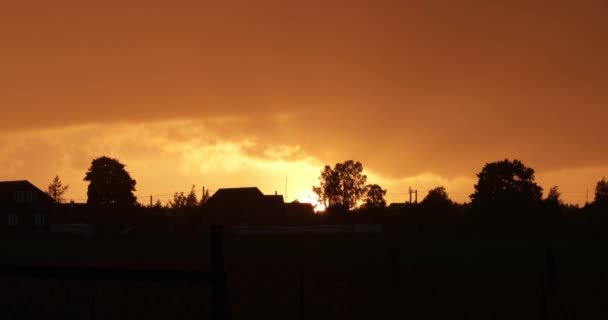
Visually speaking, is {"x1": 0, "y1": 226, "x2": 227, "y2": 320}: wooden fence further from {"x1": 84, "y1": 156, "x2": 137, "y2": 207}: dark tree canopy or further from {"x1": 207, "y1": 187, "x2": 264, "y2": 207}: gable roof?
{"x1": 84, "y1": 156, "x2": 137, "y2": 207}: dark tree canopy

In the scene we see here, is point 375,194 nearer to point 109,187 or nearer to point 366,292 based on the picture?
point 109,187

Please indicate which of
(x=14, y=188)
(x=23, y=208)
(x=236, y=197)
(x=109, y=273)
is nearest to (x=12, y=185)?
(x=14, y=188)

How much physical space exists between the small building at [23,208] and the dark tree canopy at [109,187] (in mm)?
13866

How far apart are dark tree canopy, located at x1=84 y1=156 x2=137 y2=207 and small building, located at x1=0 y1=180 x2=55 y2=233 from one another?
1387 centimetres

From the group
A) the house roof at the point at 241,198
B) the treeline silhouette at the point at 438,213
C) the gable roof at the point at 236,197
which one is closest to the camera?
the treeline silhouette at the point at 438,213

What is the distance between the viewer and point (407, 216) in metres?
116

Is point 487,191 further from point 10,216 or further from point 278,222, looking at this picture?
point 10,216

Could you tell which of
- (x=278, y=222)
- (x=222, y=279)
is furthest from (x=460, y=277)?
(x=278, y=222)

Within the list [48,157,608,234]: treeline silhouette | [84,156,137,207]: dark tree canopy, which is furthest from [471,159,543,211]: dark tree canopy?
[84,156,137,207]: dark tree canopy

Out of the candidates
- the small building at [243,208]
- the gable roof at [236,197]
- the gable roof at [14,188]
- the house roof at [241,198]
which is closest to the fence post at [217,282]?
the gable roof at [14,188]

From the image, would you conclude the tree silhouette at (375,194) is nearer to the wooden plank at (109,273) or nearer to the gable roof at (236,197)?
the gable roof at (236,197)

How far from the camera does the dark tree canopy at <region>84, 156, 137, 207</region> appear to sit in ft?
402

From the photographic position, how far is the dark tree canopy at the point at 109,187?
12250 centimetres

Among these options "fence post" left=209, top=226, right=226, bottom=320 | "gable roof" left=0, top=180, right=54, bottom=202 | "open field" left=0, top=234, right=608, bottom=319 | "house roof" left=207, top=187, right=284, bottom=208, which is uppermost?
"gable roof" left=0, top=180, right=54, bottom=202
